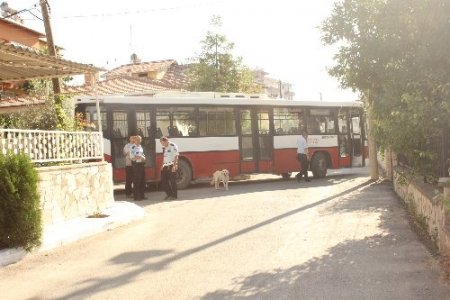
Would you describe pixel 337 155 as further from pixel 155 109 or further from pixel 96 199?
pixel 96 199

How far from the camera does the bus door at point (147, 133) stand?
16.4 metres

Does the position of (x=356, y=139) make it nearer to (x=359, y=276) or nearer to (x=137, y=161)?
(x=137, y=161)

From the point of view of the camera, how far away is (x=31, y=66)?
11.5 metres

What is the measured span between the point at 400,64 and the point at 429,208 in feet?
7.62

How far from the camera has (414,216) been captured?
366 inches

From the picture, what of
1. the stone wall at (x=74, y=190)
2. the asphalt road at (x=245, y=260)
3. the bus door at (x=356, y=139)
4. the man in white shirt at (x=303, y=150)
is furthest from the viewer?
the bus door at (x=356, y=139)

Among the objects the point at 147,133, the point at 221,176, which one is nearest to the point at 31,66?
the point at 147,133

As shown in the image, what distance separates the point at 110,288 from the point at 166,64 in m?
54.3

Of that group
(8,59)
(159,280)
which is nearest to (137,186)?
(8,59)

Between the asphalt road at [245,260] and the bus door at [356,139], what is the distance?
33.7 ft

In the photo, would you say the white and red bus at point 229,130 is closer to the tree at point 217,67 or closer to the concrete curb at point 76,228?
the concrete curb at point 76,228

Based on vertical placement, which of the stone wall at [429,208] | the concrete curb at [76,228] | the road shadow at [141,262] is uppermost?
the stone wall at [429,208]

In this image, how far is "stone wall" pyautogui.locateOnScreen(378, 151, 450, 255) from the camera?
599cm

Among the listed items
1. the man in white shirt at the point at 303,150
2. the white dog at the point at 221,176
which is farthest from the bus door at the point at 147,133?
the man in white shirt at the point at 303,150
